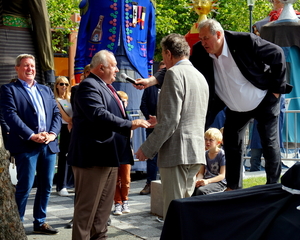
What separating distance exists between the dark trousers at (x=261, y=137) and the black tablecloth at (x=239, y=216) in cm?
247

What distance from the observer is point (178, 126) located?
15.5 feet

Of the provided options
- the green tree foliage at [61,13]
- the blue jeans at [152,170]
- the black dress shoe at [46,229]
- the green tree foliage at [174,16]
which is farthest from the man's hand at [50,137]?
the green tree foliage at [174,16]

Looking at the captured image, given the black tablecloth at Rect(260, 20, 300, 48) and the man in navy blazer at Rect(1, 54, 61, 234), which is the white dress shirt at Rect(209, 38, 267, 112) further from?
the black tablecloth at Rect(260, 20, 300, 48)

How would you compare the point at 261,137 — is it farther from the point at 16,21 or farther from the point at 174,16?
the point at 174,16

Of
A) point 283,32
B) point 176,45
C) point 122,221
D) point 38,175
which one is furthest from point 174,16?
point 176,45

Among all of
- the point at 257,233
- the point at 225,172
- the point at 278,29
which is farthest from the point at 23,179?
the point at 278,29

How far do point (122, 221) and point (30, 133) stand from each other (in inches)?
65.3

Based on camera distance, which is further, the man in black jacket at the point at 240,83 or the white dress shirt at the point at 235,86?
the white dress shirt at the point at 235,86

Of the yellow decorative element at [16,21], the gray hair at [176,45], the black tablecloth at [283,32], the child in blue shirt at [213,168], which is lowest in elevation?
the child in blue shirt at [213,168]

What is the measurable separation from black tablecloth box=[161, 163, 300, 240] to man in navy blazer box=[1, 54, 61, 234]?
10.1ft

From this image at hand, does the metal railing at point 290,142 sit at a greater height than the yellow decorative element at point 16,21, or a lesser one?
lesser

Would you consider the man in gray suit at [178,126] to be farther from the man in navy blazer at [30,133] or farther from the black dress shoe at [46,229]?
the black dress shoe at [46,229]

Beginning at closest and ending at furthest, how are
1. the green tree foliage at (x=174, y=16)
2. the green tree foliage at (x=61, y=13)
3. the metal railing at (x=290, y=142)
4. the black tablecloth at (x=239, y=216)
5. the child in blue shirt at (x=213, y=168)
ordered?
the black tablecloth at (x=239, y=216), the child in blue shirt at (x=213, y=168), the metal railing at (x=290, y=142), the green tree foliage at (x=61, y=13), the green tree foliage at (x=174, y=16)

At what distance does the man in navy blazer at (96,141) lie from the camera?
492 centimetres
